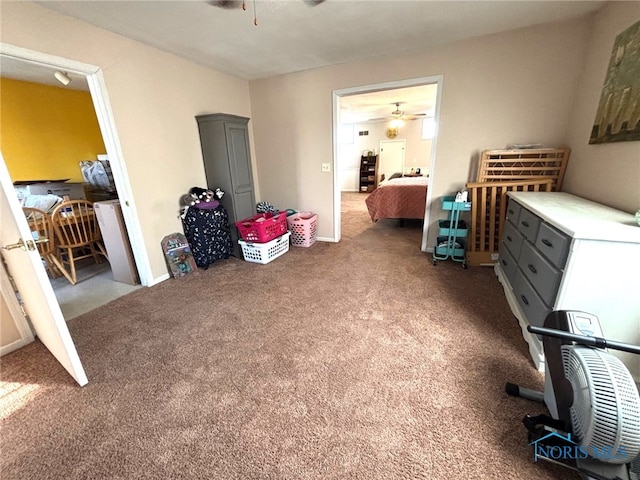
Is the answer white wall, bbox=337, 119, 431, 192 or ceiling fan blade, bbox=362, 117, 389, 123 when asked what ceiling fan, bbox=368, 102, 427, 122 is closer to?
ceiling fan blade, bbox=362, 117, 389, 123

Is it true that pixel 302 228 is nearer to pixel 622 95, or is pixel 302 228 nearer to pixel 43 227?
pixel 43 227

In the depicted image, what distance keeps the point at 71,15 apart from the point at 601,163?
14.3 feet

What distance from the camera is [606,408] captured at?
0.92 metres

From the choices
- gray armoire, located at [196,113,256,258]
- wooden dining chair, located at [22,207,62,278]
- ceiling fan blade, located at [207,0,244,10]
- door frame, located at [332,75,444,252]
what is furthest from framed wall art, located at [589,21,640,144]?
wooden dining chair, located at [22,207,62,278]

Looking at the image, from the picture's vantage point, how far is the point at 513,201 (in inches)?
93.8

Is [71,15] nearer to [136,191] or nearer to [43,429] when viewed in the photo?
[136,191]

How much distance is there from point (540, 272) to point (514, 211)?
2.85 feet

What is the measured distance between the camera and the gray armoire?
3.18 metres

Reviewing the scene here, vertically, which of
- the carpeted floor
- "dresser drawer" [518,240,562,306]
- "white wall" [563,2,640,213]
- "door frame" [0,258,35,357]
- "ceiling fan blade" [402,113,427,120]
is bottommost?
the carpeted floor

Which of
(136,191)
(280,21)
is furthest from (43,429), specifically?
(280,21)

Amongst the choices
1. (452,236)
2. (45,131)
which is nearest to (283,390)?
(452,236)

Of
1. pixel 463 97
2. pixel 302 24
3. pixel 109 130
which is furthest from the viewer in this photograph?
pixel 463 97

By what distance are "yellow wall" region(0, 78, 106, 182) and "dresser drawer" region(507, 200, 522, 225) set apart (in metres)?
5.88

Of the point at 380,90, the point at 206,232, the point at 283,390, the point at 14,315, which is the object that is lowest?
the point at 283,390
